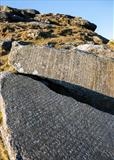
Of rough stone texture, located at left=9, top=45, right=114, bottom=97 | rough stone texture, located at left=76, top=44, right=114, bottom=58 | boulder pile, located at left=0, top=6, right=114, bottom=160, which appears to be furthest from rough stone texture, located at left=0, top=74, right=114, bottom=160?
rough stone texture, located at left=76, top=44, right=114, bottom=58

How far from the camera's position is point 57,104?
29.9 ft

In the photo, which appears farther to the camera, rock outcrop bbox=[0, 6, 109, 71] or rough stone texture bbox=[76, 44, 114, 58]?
rock outcrop bbox=[0, 6, 109, 71]

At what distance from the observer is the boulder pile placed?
739 cm

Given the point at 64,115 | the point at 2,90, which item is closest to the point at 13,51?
the point at 2,90

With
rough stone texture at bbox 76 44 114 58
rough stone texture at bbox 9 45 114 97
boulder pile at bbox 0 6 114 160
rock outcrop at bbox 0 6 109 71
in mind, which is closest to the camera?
boulder pile at bbox 0 6 114 160

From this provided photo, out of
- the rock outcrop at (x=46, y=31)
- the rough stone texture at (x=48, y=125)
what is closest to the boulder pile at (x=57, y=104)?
the rough stone texture at (x=48, y=125)

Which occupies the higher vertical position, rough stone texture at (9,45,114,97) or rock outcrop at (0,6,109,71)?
rough stone texture at (9,45,114,97)

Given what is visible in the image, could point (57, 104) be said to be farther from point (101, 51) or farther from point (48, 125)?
point (101, 51)

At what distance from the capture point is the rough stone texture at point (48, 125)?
7.25m

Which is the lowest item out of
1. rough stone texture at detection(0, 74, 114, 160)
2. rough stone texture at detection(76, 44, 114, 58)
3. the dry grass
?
the dry grass

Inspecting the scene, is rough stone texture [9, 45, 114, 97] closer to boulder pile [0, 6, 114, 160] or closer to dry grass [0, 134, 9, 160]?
boulder pile [0, 6, 114, 160]

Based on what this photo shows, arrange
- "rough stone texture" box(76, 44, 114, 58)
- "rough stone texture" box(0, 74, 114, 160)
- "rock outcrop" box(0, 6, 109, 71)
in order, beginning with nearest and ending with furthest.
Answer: "rough stone texture" box(0, 74, 114, 160)
"rough stone texture" box(76, 44, 114, 58)
"rock outcrop" box(0, 6, 109, 71)

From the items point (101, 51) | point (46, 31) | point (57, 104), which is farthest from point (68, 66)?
point (46, 31)

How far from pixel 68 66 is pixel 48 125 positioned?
11.5ft
